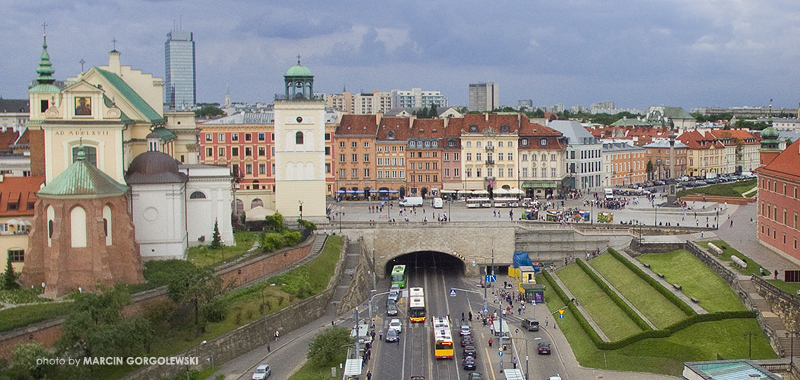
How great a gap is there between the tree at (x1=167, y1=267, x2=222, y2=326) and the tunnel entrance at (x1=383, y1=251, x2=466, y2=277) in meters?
37.0

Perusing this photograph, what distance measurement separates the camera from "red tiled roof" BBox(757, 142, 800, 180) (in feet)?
253

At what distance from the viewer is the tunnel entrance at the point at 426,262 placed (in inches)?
3999

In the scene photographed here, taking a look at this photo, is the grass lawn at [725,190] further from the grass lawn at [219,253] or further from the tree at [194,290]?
the tree at [194,290]

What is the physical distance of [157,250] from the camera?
7475cm

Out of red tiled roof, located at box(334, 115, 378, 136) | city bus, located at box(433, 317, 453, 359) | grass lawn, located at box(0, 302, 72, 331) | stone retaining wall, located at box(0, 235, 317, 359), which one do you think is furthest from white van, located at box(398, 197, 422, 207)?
grass lawn, located at box(0, 302, 72, 331)

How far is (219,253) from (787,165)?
4759 cm

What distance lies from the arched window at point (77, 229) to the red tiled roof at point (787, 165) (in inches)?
2109

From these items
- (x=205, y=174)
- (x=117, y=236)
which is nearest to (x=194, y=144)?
(x=205, y=174)

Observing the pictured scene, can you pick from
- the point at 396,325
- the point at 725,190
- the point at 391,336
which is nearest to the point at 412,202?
the point at 725,190

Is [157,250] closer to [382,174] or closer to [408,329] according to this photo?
[408,329]

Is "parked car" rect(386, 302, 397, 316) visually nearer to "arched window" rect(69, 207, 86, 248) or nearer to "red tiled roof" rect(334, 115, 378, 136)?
"arched window" rect(69, 207, 86, 248)

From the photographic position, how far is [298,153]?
9931 centimetres

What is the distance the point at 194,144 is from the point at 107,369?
4903cm

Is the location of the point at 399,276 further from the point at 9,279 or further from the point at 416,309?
the point at 9,279
